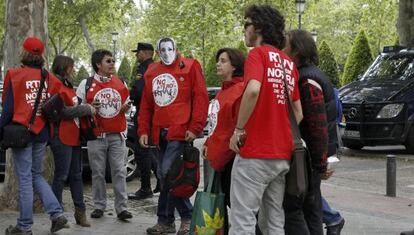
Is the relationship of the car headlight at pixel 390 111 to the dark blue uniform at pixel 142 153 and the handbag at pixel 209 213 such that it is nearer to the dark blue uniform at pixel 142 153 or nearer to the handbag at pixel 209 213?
the dark blue uniform at pixel 142 153

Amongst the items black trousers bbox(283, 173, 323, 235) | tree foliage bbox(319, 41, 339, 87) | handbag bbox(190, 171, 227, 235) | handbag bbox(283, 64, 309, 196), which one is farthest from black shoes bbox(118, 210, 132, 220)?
tree foliage bbox(319, 41, 339, 87)

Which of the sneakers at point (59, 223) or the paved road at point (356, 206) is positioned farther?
the paved road at point (356, 206)

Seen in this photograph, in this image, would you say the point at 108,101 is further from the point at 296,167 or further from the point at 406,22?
the point at 406,22

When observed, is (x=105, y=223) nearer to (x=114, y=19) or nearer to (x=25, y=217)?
(x=25, y=217)

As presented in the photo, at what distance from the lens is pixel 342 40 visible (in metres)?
58.8

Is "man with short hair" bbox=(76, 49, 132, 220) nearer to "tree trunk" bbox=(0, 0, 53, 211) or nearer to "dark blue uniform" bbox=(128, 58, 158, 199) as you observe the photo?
"tree trunk" bbox=(0, 0, 53, 211)

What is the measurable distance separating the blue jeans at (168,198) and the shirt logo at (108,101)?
3.03ft

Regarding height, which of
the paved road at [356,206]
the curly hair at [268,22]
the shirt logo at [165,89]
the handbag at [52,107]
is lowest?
the paved road at [356,206]

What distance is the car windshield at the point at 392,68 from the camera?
1418cm

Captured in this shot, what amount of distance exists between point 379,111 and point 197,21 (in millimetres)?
23005

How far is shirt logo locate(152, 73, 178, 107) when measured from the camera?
641cm

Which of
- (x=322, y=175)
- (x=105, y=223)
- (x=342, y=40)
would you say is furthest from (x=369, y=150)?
(x=342, y=40)

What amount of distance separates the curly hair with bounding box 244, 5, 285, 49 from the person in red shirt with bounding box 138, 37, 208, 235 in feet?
5.47

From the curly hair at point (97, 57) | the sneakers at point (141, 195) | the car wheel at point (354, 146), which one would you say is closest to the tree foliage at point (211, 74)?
the car wheel at point (354, 146)
